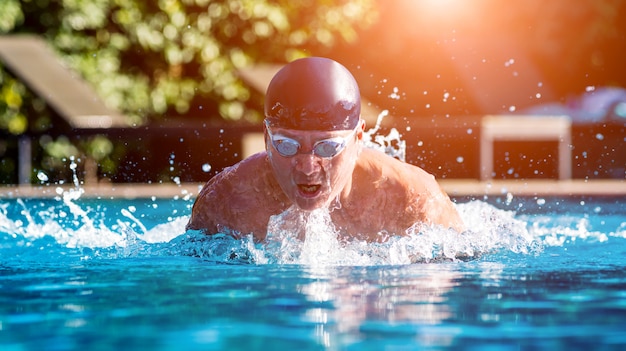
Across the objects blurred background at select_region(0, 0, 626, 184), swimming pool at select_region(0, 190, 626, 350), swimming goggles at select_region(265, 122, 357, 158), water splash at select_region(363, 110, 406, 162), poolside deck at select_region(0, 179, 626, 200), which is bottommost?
swimming pool at select_region(0, 190, 626, 350)

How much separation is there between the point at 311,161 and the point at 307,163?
2cm

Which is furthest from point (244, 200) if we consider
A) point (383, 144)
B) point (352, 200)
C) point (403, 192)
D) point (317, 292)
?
point (383, 144)

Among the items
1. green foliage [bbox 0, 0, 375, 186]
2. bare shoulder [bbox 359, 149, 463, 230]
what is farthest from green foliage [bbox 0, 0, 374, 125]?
bare shoulder [bbox 359, 149, 463, 230]

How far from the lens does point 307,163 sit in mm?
5016

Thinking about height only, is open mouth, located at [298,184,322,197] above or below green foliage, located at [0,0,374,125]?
below

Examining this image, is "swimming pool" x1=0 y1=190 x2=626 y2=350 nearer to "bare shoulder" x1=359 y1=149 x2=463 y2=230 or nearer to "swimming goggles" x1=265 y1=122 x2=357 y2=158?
"bare shoulder" x1=359 y1=149 x2=463 y2=230

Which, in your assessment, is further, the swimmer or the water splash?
the water splash

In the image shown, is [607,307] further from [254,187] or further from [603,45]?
[603,45]

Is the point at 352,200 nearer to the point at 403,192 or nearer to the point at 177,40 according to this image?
the point at 403,192

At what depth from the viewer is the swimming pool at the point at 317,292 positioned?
332 cm

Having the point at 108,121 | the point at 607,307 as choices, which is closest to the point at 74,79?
the point at 108,121

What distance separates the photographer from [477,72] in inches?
863

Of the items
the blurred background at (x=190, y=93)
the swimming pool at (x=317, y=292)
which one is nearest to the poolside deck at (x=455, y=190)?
the blurred background at (x=190, y=93)

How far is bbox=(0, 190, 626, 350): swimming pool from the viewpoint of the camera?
3318 mm
